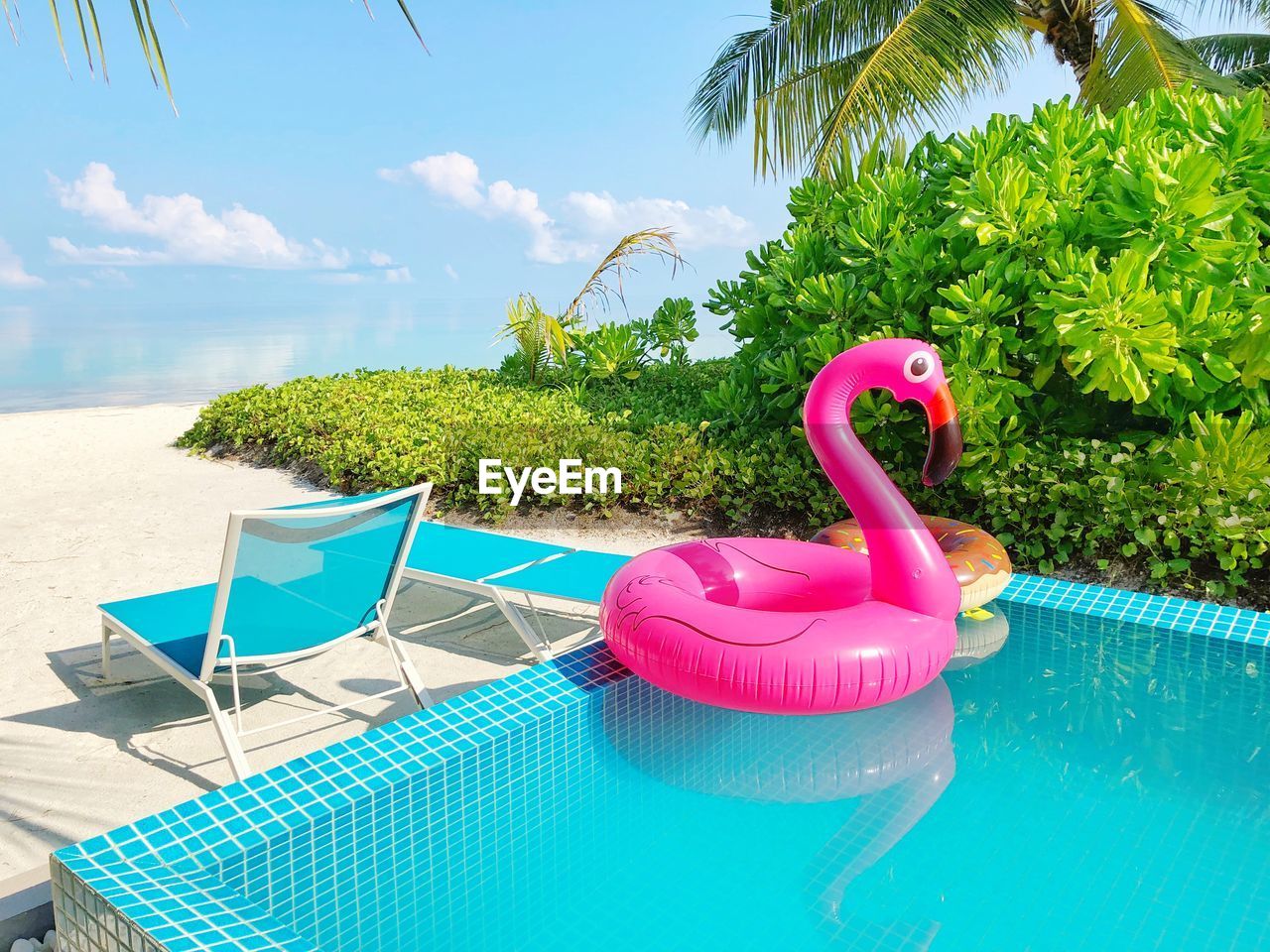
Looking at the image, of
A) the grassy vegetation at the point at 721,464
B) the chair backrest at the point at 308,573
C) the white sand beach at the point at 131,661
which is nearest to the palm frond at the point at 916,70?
the grassy vegetation at the point at 721,464

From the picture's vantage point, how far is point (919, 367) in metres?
3.10

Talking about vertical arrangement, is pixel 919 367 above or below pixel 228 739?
above

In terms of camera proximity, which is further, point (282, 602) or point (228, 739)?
point (282, 602)

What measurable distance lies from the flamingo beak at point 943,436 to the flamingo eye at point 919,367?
0.07 m

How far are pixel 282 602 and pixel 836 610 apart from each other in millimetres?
1948

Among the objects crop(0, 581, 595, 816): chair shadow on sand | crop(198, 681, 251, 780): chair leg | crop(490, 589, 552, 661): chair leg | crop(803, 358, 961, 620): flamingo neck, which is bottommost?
crop(0, 581, 595, 816): chair shadow on sand

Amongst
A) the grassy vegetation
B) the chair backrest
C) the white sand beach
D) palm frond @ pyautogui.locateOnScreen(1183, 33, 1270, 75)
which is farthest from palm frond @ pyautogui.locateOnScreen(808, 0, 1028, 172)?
palm frond @ pyautogui.locateOnScreen(1183, 33, 1270, 75)

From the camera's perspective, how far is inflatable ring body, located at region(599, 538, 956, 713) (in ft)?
9.27

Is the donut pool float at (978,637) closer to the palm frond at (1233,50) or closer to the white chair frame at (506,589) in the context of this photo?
the white chair frame at (506,589)

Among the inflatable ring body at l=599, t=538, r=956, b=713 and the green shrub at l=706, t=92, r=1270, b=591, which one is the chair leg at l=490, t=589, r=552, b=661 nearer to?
the inflatable ring body at l=599, t=538, r=956, b=713

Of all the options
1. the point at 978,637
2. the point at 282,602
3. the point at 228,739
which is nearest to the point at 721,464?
the point at 978,637

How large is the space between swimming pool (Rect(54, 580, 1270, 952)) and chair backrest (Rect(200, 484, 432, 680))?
0.80 meters

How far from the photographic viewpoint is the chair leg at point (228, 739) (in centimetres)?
296

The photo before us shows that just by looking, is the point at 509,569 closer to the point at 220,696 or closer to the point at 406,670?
the point at 406,670
